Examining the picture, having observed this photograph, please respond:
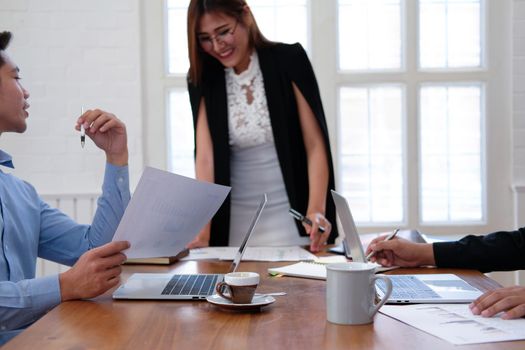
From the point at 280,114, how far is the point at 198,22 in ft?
1.23

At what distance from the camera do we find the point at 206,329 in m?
1.08

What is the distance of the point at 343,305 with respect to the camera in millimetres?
1092

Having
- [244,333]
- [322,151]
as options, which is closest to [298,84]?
[322,151]

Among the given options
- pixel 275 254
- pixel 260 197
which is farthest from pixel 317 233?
pixel 260 197

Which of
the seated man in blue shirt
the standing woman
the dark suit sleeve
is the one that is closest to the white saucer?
the seated man in blue shirt

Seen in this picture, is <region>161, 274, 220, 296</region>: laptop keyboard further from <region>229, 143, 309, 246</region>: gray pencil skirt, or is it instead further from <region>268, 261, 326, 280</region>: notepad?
<region>229, 143, 309, 246</region>: gray pencil skirt

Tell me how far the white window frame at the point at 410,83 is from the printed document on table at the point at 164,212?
2.32 m

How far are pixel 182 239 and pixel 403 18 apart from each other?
265cm

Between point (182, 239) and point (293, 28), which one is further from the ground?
point (293, 28)

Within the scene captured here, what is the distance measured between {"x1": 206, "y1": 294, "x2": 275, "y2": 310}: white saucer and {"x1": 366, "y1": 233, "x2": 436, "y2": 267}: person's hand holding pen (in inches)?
17.7

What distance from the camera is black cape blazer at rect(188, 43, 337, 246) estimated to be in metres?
2.20

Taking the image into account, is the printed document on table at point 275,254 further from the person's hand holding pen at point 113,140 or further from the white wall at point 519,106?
the white wall at point 519,106

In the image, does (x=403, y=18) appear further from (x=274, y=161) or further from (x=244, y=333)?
(x=244, y=333)

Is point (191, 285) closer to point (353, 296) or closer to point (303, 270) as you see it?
point (303, 270)
